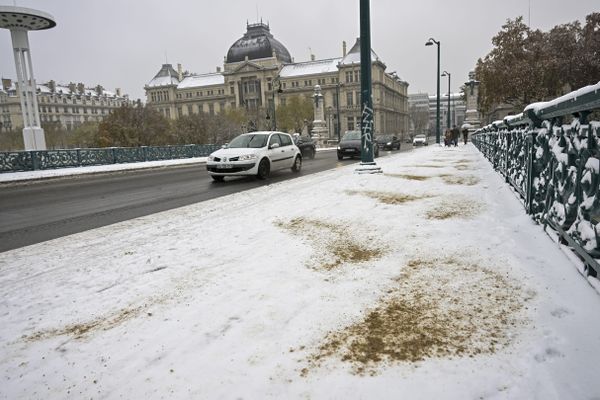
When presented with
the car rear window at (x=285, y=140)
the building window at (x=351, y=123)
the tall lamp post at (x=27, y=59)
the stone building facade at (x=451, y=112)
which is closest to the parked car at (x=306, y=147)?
the car rear window at (x=285, y=140)

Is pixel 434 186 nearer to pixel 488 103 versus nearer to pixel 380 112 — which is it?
pixel 488 103

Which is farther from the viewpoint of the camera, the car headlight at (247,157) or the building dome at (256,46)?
the building dome at (256,46)

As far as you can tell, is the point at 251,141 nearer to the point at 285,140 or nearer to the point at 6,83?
the point at 285,140

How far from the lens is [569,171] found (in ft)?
10.8

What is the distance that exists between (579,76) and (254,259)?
130 ft

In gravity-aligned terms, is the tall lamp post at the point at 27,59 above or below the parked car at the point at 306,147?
above

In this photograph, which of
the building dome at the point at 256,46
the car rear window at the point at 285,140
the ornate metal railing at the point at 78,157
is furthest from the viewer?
the building dome at the point at 256,46

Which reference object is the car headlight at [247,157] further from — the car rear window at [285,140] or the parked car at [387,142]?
the parked car at [387,142]

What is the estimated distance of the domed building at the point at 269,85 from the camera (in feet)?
313

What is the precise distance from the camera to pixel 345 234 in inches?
186

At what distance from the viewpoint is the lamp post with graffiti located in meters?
11.1

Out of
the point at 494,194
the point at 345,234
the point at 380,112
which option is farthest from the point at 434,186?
the point at 380,112

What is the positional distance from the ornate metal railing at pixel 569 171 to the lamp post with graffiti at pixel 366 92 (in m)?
6.52

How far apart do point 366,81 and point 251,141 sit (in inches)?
159
